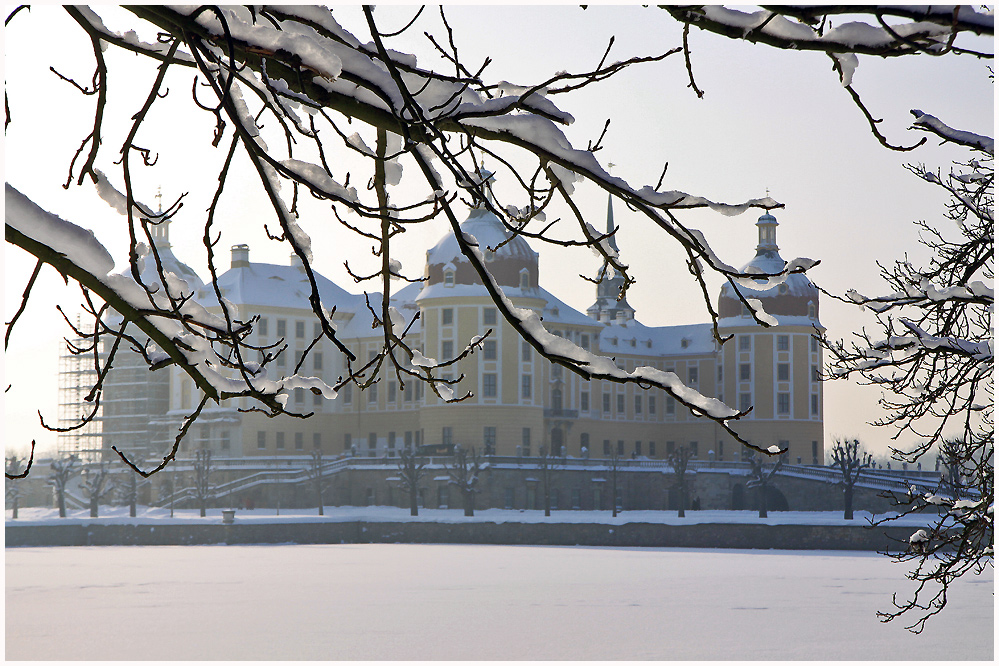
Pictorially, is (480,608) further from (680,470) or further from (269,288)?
(269,288)

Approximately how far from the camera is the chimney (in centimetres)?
6209

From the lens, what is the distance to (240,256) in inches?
2446

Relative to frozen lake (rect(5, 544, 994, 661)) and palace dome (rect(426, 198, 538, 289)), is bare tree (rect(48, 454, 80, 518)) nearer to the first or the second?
frozen lake (rect(5, 544, 994, 661))

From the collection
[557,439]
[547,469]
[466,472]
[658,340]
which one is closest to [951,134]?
[466,472]

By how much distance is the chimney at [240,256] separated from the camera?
62094mm

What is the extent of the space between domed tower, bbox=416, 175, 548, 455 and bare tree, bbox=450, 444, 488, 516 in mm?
2420

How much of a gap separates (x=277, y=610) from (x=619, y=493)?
31.6m

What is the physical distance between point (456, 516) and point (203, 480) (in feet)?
40.8

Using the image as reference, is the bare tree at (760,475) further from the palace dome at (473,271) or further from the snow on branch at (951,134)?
the snow on branch at (951,134)

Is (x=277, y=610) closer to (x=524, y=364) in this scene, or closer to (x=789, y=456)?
(x=524, y=364)

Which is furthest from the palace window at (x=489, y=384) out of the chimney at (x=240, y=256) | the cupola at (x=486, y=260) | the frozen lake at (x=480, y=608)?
the frozen lake at (x=480, y=608)

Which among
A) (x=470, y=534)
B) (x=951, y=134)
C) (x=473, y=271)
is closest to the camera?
(x=951, y=134)

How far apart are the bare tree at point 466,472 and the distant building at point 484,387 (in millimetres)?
2371

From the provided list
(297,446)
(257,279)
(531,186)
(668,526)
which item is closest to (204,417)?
Answer: (297,446)
